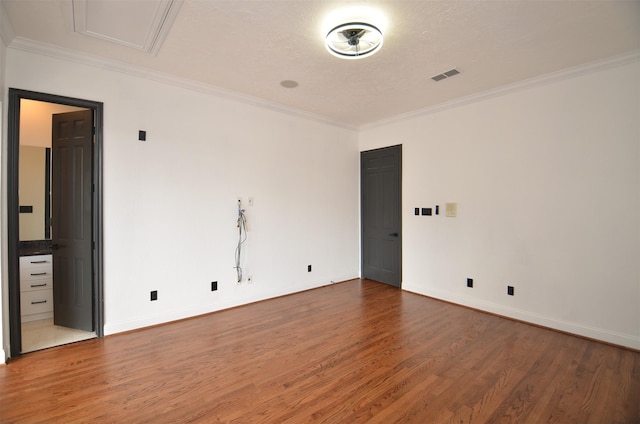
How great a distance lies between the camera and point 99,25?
8.25 ft

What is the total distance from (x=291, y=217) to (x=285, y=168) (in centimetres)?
79

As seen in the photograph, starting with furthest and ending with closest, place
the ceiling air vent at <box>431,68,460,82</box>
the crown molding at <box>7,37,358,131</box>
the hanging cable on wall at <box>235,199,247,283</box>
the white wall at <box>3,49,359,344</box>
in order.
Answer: the hanging cable on wall at <box>235,199,247,283</box> < the ceiling air vent at <box>431,68,460,82</box> < the white wall at <box>3,49,359,344</box> < the crown molding at <box>7,37,358,131</box>

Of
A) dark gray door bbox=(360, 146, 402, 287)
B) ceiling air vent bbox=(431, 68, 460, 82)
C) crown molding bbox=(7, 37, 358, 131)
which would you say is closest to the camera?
crown molding bbox=(7, 37, 358, 131)

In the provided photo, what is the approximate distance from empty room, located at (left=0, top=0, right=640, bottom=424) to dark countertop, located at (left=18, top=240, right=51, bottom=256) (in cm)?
4

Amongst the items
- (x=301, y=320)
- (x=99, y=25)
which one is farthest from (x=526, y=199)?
(x=99, y=25)

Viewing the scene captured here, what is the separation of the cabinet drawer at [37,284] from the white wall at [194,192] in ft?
3.72

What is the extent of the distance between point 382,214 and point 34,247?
5.05 meters

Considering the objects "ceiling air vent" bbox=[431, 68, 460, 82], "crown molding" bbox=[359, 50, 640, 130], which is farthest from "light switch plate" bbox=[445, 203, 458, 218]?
"ceiling air vent" bbox=[431, 68, 460, 82]

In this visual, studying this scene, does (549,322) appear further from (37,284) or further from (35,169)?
(35,169)

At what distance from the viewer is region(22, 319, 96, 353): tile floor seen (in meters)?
2.96

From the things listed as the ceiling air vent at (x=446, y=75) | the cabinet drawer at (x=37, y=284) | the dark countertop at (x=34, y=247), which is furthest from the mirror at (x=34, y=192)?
the ceiling air vent at (x=446, y=75)

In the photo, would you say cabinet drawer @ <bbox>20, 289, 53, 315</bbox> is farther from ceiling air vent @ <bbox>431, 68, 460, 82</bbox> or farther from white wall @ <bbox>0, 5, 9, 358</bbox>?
ceiling air vent @ <bbox>431, 68, 460, 82</bbox>

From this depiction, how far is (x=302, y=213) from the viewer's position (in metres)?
4.91

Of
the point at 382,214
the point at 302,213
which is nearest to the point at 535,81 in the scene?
the point at 382,214
